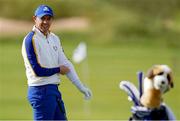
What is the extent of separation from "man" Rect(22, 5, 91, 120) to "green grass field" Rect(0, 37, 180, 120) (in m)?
7.84

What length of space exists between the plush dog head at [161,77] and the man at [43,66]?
1.47 metres

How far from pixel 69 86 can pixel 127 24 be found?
3126cm

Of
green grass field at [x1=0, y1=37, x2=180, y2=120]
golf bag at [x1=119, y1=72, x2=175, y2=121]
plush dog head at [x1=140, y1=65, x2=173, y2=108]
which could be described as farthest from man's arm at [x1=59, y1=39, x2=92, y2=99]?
green grass field at [x1=0, y1=37, x2=180, y2=120]

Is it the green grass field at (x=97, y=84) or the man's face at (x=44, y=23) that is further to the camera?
the green grass field at (x=97, y=84)

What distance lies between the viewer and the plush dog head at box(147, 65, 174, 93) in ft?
23.8

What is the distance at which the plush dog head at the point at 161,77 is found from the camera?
7246mm

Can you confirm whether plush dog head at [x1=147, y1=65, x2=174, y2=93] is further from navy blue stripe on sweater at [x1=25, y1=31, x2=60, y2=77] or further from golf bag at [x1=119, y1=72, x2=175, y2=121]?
navy blue stripe on sweater at [x1=25, y1=31, x2=60, y2=77]

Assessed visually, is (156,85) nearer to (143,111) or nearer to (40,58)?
(143,111)

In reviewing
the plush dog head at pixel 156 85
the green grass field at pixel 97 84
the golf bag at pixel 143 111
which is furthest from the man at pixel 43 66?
the green grass field at pixel 97 84

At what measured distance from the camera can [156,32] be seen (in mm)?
50188

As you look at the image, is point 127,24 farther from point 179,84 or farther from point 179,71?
point 179,84

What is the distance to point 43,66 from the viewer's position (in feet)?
27.7

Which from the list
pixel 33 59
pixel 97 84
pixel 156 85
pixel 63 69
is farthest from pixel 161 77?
pixel 97 84

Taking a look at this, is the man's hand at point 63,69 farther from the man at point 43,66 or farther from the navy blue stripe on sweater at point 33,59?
the navy blue stripe on sweater at point 33,59
